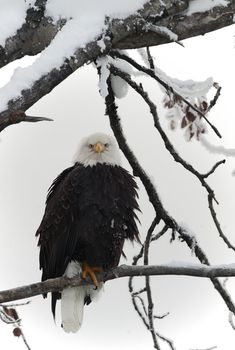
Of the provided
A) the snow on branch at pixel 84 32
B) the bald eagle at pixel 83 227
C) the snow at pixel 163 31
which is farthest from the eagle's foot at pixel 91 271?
the snow at pixel 163 31

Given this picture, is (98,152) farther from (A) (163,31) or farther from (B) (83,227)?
(A) (163,31)

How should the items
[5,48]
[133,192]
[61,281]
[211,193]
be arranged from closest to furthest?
[5,48] < [61,281] < [211,193] < [133,192]

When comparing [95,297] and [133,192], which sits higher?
[133,192]

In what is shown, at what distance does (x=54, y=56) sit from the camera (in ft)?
7.96

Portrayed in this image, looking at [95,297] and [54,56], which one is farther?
[95,297]

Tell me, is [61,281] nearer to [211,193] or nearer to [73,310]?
[211,193]

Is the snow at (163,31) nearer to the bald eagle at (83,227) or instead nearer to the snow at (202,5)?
the snow at (202,5)

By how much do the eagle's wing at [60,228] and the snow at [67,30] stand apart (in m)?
1.60

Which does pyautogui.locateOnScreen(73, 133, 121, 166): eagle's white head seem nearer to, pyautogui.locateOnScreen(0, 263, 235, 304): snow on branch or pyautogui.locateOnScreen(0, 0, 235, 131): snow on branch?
pyautogui.locateOnScreen(0, 0, 235, 131): snow on branch

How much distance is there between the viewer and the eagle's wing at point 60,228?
4109mm

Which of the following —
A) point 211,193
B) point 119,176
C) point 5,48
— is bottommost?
point 211,193

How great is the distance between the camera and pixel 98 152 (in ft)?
15.2

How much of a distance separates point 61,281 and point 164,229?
3.94 ft

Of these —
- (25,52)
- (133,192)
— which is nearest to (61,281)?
(25,52)
